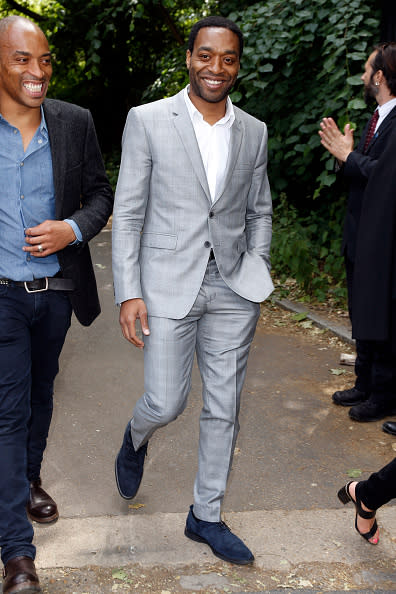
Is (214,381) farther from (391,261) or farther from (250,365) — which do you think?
(250,365)

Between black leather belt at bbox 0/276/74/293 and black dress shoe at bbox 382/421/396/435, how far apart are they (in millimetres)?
2420

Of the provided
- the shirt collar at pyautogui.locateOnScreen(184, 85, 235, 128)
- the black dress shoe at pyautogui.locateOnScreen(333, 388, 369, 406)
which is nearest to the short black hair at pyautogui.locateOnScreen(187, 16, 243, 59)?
the shirt collar at pyautogui.locateOnScreen(184, 85, 235, 128)

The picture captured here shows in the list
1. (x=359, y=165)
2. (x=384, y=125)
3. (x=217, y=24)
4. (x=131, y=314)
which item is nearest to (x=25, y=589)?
(x=131, y=314)

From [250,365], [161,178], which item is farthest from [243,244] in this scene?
[250,365]

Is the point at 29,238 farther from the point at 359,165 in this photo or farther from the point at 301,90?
the point at 301,90

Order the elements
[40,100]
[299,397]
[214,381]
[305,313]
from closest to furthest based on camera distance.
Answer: [40,100], [214,381], [299,397], [305,313]

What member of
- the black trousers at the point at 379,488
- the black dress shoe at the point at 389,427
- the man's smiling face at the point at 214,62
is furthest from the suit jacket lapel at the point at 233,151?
the black dress shoe at the point at 389,427

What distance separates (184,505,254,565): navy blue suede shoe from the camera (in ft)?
11.0

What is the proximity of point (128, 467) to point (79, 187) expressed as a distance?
1371mm

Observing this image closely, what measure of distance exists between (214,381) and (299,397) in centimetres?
218

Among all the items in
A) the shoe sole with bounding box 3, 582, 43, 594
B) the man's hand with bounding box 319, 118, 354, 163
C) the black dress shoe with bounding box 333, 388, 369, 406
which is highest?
the man's hand with bounding box 319, 118, 354, 163

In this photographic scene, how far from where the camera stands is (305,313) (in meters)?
7.48

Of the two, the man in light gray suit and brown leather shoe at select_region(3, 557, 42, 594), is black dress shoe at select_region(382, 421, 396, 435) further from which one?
brown leather shoe at select_region(3, 557, 42, 594)

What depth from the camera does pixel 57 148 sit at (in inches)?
128
